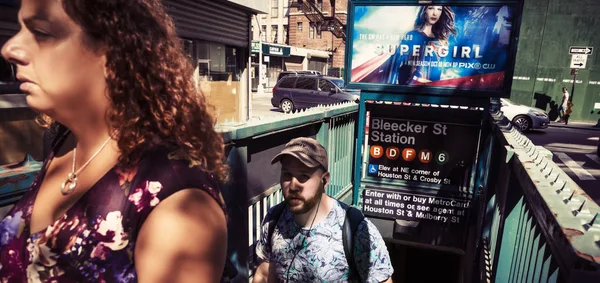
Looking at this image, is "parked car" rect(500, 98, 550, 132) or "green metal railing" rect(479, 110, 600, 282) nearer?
"green metal railing" rect(479, 110, 600, 282)

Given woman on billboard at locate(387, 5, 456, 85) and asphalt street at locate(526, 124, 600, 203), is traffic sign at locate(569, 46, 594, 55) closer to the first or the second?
asphalt street at locate(526, 124, 600, 203)

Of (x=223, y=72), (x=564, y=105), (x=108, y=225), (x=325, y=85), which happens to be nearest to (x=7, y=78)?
(x=108, y=225)

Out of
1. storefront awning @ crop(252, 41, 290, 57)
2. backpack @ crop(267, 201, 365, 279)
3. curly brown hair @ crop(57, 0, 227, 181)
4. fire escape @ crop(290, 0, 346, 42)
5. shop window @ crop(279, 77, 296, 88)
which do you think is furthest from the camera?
fire escape @ crop(290, 0, 346, 42)

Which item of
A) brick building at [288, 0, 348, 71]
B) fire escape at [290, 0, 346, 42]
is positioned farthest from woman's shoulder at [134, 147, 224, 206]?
brick building at [288, 0, 348, 71]

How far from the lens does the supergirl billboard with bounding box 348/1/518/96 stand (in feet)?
14.1

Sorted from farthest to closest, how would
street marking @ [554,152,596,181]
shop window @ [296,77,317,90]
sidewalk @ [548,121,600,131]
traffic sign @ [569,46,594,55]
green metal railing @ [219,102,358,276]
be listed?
1. shop window @ [296,77,317,90]
2. sidewalk @ [548,121,600,131]
3. traffic sign @ [569,46,594,55]
4. street marking @ [554,152,596,181]
5. green metal railing @ [219,102,358,276]

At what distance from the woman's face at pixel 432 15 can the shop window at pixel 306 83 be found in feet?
44.2

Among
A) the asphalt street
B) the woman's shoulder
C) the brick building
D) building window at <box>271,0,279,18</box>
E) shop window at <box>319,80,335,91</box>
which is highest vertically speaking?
building window at <box>271,0,279,18</box>

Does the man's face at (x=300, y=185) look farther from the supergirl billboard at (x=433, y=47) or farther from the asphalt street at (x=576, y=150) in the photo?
the asphalt street at (x=576, y=150)

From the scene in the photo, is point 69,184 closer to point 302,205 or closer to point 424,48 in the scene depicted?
point 302,205

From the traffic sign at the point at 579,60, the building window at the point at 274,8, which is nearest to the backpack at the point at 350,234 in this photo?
the traffic sign at the point at 579,60

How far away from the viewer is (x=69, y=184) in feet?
3.84

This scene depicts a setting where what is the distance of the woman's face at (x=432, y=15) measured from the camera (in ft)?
14.6

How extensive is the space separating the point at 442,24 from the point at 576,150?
35.6ft
